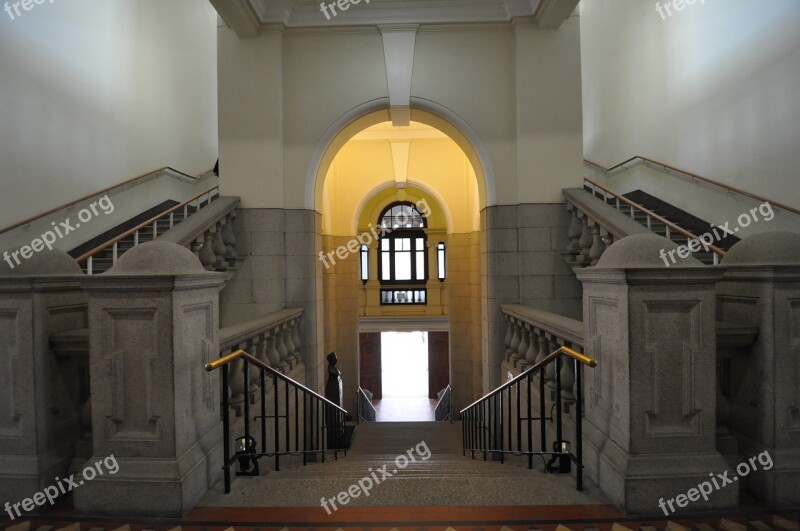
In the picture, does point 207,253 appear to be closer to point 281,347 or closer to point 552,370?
point 281,347

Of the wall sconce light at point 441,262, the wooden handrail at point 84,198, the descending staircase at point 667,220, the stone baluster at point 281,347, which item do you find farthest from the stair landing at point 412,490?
the wall sconce light at point 441,262

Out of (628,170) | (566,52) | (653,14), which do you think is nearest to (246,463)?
(566,52)

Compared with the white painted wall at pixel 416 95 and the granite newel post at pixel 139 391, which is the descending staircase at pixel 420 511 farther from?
the white painted wall at pixel 416 95

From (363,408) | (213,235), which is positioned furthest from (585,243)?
(363,408)

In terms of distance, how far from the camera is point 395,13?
6.82 meters

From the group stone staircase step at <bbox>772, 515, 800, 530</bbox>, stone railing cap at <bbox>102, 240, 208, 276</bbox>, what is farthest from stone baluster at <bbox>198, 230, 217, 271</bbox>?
stone staircase step at <bbox>772, 515, 800, 530</bbox>

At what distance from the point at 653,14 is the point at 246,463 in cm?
1123

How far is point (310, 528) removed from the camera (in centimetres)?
277

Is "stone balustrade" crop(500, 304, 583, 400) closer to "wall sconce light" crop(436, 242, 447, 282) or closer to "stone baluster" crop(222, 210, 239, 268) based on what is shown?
"stone baluster" crop(222, 210, 239, 268)

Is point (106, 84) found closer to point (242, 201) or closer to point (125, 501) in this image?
point (242, 201)

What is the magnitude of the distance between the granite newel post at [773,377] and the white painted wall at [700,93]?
16.4 feet

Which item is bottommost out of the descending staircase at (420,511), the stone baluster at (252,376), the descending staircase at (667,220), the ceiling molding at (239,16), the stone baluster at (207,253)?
the descending staircase at (420,511)

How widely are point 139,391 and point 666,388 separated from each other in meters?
3.11

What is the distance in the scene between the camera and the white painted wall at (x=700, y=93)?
23.1 feet
